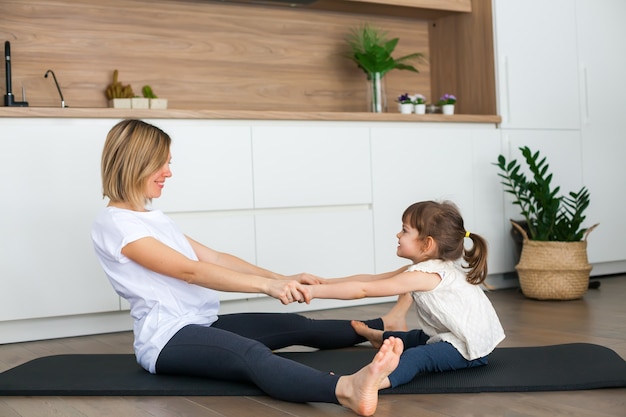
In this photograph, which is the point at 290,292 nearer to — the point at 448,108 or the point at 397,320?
the point at 397,320

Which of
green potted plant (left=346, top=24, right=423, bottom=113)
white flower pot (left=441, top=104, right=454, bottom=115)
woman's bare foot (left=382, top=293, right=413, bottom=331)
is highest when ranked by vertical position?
green potted plant (left=346, top=24, right=423, bottom=113)

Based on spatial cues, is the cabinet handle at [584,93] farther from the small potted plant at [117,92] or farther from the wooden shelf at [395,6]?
the small potted plant at [117,92]

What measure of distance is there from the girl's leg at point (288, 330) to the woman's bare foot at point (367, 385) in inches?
30.6

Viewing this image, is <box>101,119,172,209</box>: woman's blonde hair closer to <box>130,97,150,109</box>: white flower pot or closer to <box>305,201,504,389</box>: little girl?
<box>305,201,504,389</box>: little girl

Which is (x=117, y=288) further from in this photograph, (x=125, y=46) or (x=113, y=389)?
(x=125, y=46)

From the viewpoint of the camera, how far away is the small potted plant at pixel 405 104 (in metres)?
4.38

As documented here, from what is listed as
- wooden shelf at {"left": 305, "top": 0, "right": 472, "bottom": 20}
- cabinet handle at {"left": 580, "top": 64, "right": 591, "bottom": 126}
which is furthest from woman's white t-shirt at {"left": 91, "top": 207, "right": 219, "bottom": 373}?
cabinet handle at {"left": 580, "top": 64, "right": 591, "bottom": 126}

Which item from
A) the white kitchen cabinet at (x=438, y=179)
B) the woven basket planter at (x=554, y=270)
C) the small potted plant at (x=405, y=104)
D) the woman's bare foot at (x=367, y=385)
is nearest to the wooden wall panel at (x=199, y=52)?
the small potted plant at (x=405, y=104)

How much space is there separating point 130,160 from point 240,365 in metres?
0.68

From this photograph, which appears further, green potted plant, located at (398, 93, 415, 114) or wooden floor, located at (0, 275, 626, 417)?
green potted plant, located at (398, 93, 415, 114)

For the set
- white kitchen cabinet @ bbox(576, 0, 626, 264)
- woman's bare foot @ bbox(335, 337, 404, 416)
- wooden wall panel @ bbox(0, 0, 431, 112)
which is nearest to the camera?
woman's bare foot @ bbox(335, 337, 404, 416)

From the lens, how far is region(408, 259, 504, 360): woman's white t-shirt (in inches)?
90.5

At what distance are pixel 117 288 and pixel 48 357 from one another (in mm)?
567

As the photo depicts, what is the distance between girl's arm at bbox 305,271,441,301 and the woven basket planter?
1793 mm
